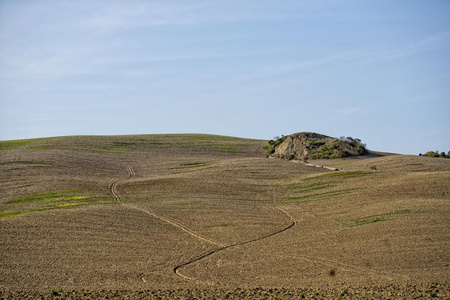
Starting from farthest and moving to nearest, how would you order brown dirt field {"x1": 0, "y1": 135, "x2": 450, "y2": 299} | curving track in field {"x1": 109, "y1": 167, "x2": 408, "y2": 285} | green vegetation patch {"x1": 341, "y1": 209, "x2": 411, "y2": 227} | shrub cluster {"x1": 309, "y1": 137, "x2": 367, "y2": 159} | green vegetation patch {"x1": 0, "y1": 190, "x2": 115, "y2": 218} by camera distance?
shrub cluster {"x1": 309, "y1": 137, "x2": 367, "y2": 159}, green vegetation patch {"x1": 0, "y1": 190, "x2": 115, "y2": 218}, green vegetation patch {"x1": 341, "y1": 209, "x2": 411, "y2": 227}, curving track in field {"x1": 109, "y1": 167, "x2": 408, "y2": 285}, brown dirt field {"x1": 0, "y1": 135, "x2": 450, "y2": 299}

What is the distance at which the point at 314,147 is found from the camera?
75812 mm

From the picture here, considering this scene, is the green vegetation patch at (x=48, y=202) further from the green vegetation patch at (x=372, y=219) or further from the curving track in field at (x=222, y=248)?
the green vegetation patch at (x=372, y=219)

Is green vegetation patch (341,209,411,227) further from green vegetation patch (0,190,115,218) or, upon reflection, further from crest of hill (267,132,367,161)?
crest of hill (267,132,367,161)

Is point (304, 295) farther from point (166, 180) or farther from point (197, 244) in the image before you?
point (166, 180)

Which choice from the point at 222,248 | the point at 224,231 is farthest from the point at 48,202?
the point at 222,248

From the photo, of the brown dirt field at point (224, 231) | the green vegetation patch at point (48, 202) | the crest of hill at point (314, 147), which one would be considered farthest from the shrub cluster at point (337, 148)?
the green vegetation patch at point (48, 202)

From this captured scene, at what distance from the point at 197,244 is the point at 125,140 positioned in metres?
58.9

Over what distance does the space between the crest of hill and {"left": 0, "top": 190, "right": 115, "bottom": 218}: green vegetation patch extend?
34.9 m

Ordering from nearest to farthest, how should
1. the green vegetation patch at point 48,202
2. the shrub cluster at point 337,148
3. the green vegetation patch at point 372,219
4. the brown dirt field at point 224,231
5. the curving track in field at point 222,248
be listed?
1. the brown dirt field at point 224,231
2. the curving track in field at point 222,248
3. the green vegetation patch at point 372,219
4. the green vegetation patch at point 48,202
5. the shrub cluster at point 337,148

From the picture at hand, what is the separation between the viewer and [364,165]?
200 feet

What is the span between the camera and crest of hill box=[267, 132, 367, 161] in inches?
2873

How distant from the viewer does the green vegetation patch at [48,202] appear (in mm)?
40406

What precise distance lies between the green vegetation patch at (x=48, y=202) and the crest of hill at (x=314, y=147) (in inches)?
1375

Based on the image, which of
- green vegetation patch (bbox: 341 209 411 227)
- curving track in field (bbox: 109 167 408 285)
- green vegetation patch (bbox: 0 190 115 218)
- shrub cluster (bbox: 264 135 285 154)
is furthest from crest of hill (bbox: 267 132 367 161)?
green vegetation patch (bbox: 341 209 411 227)
